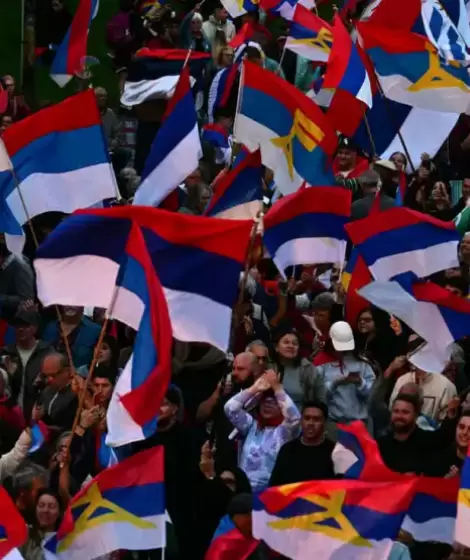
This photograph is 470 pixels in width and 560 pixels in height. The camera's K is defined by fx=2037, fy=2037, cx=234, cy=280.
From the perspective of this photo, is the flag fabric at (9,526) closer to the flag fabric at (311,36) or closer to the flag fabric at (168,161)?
the flag fabric at (168,161)

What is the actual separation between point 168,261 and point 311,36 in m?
6.97

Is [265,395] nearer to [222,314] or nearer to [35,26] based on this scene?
[222,314]

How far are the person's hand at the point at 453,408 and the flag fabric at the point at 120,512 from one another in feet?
9.06

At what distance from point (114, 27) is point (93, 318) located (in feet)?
26.4

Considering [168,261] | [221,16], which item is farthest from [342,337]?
[221,16]

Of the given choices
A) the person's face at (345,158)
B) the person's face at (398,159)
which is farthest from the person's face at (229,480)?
the person's face at (398,159)

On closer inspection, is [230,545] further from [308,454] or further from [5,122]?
[5,122]

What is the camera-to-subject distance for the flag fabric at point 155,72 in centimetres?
2114

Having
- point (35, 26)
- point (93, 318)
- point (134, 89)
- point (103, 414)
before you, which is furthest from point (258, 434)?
point (35, 26)

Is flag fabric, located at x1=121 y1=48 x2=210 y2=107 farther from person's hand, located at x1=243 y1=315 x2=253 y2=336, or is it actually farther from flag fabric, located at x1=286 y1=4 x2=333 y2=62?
person's hand, located at x1=243 y1=315 x2=253 y2=336

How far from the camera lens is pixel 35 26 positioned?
25.1 meters

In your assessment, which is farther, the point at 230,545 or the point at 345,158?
the point at 345,158

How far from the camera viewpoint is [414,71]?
17281mm

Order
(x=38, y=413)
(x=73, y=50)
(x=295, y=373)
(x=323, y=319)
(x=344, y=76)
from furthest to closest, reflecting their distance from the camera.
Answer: (x=73, y=50) < (x=344, y=76) < (x=323, y=319) < (x=295, y=373) < (x=38, y=413)
